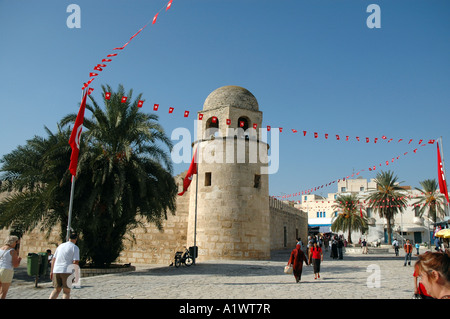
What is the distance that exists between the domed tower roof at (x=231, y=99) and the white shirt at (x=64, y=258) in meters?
13.3

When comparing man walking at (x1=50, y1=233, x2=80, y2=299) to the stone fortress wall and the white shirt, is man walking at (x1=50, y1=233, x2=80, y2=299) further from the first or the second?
the stone fortress wall

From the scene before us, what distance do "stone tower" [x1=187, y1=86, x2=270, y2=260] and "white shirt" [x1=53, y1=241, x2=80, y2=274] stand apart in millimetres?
10622

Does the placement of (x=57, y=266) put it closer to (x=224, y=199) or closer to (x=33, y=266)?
(x=33, y=266)

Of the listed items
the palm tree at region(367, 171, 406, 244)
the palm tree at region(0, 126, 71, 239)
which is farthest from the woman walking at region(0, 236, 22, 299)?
the palm tree at region(367, 171, 406, 244)

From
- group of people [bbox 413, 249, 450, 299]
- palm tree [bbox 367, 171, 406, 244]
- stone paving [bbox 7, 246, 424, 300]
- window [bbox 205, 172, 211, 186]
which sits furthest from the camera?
palm tree [bbox 367, 171, 406, 244]

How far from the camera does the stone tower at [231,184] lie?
17047 mm

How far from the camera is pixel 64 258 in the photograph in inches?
233

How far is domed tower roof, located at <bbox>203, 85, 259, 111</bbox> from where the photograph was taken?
18500 millimetres

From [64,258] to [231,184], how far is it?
11.9 meters

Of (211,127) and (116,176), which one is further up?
(211,127)

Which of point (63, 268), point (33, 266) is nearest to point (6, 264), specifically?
point (63, 268)

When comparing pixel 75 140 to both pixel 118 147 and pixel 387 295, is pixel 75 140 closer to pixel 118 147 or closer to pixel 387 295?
pixel 118 147
